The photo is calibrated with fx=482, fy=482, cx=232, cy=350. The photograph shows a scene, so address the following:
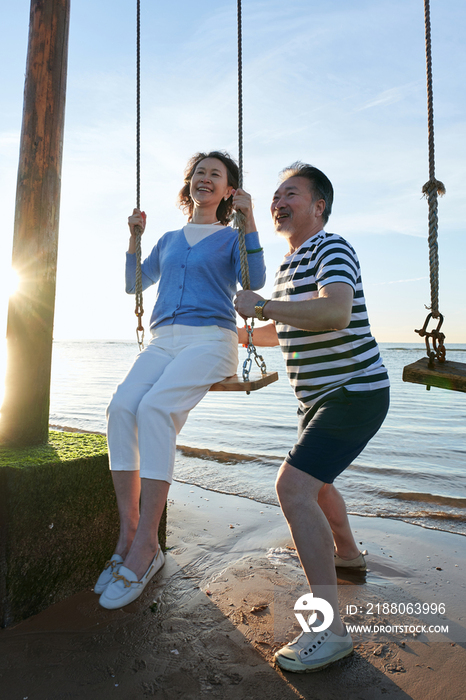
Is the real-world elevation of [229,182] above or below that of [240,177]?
above

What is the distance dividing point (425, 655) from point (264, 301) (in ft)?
Answer: 5.56

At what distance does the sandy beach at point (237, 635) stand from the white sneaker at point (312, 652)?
0.04 metres

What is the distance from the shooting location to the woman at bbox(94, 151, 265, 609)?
2.21 metres

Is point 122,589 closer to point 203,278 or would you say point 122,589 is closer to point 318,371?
point 318,371

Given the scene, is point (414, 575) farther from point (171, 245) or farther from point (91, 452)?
point (171, 245)

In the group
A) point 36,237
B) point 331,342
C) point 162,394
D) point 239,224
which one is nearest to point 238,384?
point 162,394

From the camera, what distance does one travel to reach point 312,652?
76.5 inches

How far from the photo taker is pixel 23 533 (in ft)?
7.42

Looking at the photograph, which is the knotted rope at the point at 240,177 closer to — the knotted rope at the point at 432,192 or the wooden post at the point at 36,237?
the knotted rope at the point at 432,192

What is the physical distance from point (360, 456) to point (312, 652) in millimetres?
4948

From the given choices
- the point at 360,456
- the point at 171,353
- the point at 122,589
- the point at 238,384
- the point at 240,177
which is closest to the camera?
the point at 122,589

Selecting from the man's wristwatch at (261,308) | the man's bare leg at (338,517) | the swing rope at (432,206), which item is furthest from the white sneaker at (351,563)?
the man's wristwatch at (261,308)

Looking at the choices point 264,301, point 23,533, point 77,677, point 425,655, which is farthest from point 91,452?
point 425,655

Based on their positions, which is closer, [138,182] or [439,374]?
[439,374]
